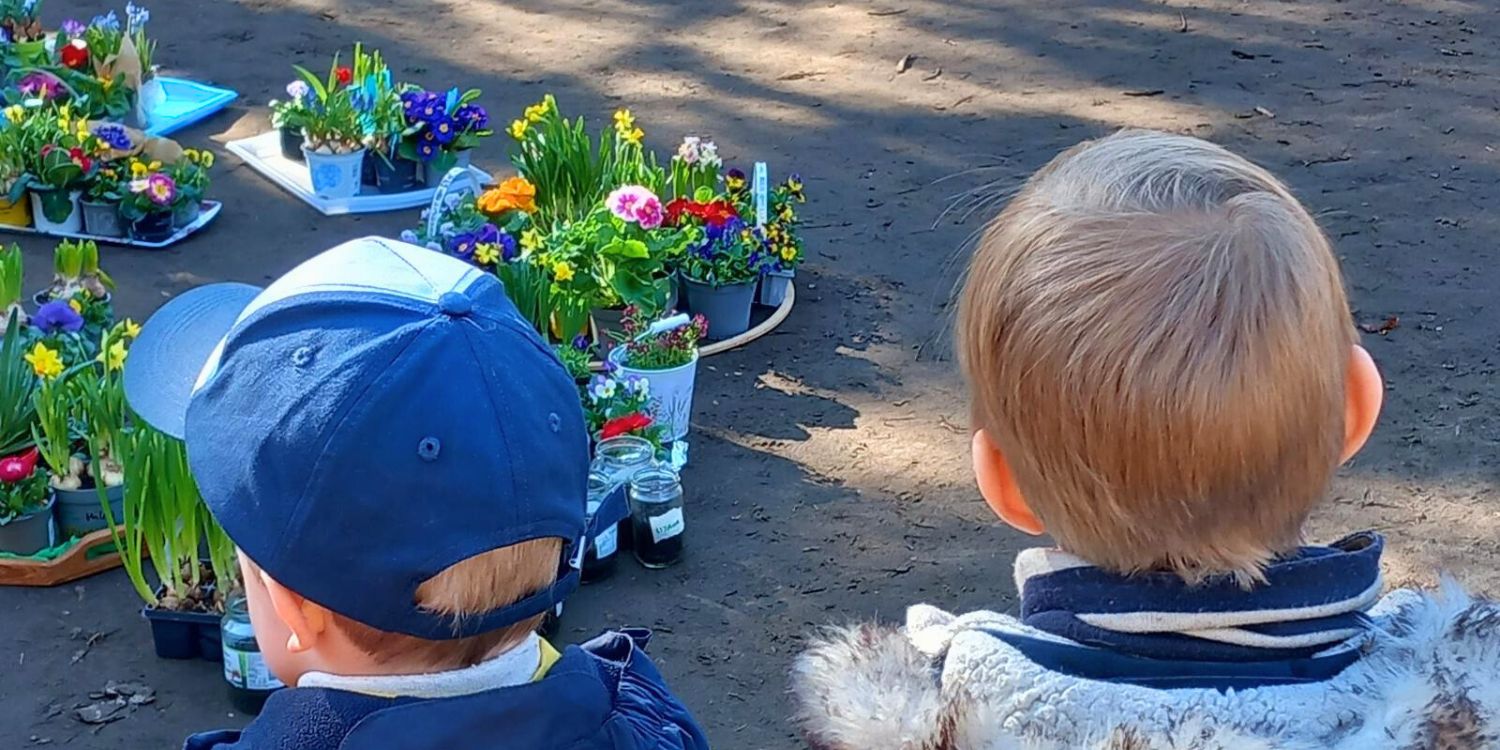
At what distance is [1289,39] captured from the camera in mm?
7273

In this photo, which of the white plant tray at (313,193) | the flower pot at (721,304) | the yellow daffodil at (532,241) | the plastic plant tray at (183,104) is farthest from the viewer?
the plastic plant tray at (183,104)

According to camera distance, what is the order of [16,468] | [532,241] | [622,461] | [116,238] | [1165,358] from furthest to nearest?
[116,238] → [532,241] → [622,461] → [16,468] → [1165,358]

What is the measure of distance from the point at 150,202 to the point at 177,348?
3057mm

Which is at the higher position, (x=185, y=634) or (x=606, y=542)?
(x=606, y=542)

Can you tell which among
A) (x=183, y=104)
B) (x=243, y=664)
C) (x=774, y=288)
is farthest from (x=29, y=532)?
(x=183, y=104)

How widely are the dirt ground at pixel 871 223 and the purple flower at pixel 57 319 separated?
0.70m

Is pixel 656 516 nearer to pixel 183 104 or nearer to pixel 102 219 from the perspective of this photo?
pixel 102 219

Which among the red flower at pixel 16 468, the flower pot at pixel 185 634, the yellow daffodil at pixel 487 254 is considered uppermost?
the yellow daffodil at pixel 487 254

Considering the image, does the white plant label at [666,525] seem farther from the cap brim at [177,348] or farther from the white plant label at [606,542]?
the cap brim at [177,348]

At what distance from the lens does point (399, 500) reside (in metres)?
1.26

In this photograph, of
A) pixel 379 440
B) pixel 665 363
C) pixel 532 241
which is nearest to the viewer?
pixel 379 440

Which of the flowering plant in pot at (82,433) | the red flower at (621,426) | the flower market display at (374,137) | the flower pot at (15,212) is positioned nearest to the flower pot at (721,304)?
the red flower at (621,426)

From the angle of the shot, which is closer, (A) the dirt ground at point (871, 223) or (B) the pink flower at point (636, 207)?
(A) the dirt ground at point (871, 223)

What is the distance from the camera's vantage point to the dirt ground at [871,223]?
11.0 ft
